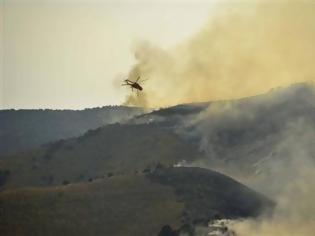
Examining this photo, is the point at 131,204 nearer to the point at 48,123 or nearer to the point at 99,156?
the point at 99,156

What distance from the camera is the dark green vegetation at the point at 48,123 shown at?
17462 centimetres

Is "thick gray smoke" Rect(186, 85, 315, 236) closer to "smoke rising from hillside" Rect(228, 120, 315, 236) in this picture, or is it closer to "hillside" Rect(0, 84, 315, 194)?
"smoke rising from hillside" Rect(228, 120, 315, 236)

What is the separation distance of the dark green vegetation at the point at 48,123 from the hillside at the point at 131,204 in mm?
87546

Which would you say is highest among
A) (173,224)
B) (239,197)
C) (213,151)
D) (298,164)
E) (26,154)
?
(26,154)

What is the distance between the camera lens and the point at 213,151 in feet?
341

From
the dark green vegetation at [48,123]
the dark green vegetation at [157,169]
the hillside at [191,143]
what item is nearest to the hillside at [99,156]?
the hillside at [191,143]

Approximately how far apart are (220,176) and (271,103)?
27.6m

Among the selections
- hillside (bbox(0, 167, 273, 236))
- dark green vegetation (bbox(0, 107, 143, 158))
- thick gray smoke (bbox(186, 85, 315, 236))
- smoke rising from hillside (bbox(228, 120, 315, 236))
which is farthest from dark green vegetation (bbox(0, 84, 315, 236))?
dark green vegetation (bbox(0, 107, 143, 158))

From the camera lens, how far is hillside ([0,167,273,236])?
69438 millimetres

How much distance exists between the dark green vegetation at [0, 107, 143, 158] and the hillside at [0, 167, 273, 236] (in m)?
87.5

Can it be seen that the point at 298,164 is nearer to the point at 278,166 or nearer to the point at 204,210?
the point at 278,166

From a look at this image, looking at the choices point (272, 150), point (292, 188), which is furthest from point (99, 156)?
point (292, 188)

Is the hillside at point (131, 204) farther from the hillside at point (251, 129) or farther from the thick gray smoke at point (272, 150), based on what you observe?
the hillside at point (251, 129)

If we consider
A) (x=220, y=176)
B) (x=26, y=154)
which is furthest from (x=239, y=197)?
(x=26, y=154)
